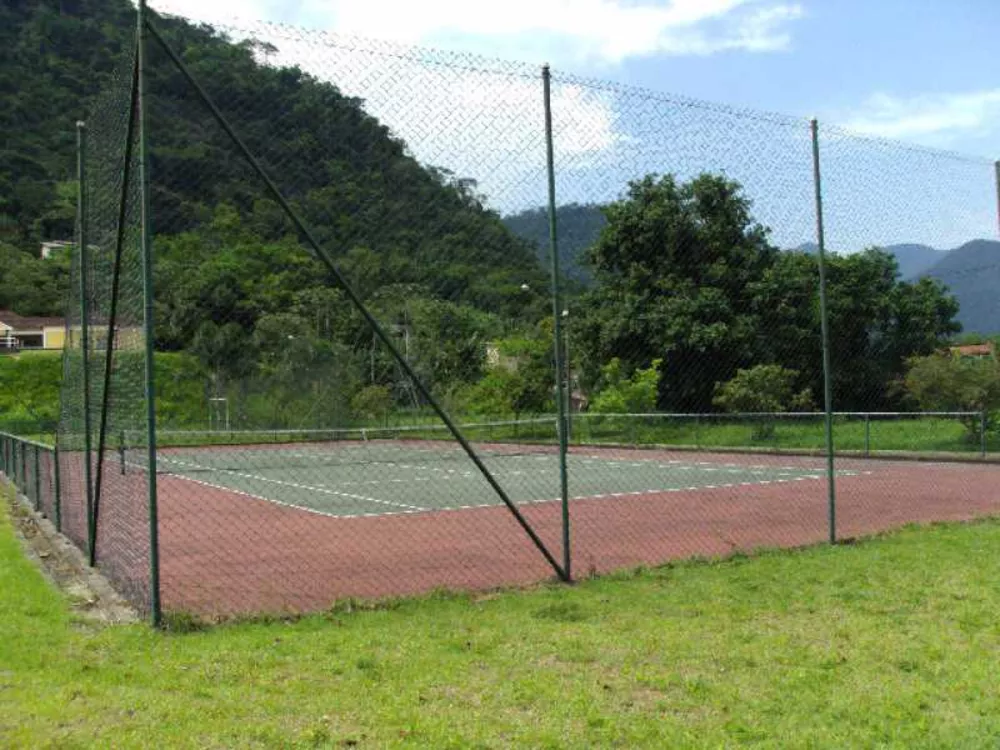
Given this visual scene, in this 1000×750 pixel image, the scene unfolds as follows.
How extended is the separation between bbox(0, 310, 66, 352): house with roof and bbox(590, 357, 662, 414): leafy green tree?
48280mm

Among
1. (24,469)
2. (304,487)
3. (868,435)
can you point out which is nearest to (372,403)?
(24,469)

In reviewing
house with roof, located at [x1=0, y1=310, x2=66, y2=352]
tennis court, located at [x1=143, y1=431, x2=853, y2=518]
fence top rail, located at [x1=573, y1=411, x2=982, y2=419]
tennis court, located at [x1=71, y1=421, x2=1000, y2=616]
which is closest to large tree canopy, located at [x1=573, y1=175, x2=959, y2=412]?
fence top rail, located at [x1=573, y1=411, x2=982, y2=419]

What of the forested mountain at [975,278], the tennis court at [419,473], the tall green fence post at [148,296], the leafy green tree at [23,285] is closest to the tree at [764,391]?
the tennis court at [419,473]

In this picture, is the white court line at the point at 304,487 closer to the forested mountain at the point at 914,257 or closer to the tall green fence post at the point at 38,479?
the tall green fence post at the point at 38,479

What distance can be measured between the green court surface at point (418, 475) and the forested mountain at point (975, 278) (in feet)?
13.3

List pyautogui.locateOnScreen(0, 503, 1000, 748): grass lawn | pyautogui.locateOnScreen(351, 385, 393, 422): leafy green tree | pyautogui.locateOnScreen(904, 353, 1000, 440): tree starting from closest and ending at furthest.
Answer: pyautogui.locateOnScreen(0, 503, 1000, 748): grass lawn
pyautogui.locateOnScreen(351, 385, 393, 422): leafy green tree
pyautogui.locateOnScreen(904, 353, 1000, 440): tree

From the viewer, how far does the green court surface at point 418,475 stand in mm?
14977

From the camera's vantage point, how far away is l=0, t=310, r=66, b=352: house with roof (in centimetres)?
6121

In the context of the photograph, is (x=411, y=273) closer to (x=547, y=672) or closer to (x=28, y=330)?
(x=547, y=672)

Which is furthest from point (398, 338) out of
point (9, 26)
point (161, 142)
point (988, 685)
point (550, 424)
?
point (9, 26)

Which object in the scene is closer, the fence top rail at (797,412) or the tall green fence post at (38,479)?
the tall green fence post at (38,479)

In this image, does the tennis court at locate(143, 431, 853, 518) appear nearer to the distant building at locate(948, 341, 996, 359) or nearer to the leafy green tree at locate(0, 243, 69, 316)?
the distant building at locate(948, 341, 996, 359)

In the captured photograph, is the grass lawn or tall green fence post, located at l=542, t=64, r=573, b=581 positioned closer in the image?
the grass lawn

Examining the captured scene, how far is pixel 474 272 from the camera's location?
707cm
